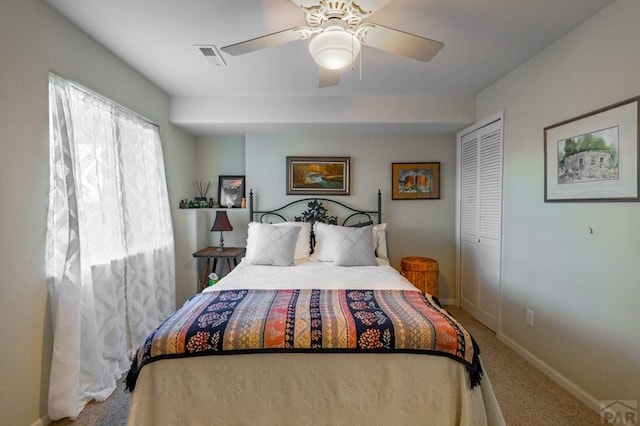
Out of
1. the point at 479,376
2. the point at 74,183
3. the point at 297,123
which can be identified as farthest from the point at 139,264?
the point at 479,376

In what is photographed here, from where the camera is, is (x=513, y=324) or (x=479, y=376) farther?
(x=513, y=324)

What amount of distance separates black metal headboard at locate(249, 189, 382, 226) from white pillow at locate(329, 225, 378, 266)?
673mm

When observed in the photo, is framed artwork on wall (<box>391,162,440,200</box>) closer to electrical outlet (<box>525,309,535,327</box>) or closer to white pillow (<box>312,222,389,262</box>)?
white pillow (<box>312,222,389,262</box>)

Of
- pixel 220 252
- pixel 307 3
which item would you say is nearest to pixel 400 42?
pixel 307 3


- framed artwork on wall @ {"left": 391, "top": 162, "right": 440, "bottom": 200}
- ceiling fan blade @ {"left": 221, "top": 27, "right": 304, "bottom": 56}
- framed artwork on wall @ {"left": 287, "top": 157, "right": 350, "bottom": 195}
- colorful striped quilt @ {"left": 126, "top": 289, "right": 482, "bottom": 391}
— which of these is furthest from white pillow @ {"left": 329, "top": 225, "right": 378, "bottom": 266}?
ceiling fan blade @ {"left": 221, "top": 27, "right": 304, "bottom": 56}

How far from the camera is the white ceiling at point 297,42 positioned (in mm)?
1866

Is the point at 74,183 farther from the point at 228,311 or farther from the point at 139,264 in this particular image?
the point at 228,311

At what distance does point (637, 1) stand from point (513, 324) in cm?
251

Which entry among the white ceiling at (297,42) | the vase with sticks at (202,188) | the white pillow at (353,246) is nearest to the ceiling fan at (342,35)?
the white ceiling at (297,42)

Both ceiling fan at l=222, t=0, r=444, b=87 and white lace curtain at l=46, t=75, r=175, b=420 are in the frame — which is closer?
ceiling fan at l=222, t=0, r=444, b=87

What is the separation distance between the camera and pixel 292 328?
5.36 ft

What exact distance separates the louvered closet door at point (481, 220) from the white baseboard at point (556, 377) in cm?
37

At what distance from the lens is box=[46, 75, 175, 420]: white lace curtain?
190cm

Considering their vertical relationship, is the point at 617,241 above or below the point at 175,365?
above
